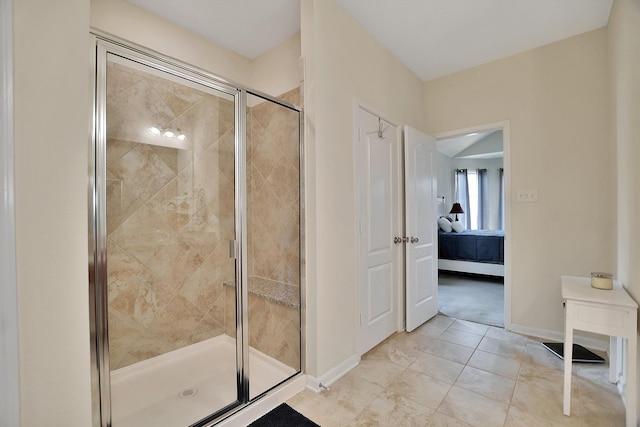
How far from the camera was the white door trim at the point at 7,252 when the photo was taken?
0.94 m

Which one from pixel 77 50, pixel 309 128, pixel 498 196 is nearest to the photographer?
pixel 77 50

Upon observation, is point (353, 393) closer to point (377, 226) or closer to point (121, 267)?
point (377, 226)

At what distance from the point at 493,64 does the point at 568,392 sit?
297cm

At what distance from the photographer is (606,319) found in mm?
1654

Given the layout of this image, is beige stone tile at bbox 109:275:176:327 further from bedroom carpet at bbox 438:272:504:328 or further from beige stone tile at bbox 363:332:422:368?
bedroom carpet at bbox 438:272:504:328

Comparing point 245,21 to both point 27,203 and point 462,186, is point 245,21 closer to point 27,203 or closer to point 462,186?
point 27,203

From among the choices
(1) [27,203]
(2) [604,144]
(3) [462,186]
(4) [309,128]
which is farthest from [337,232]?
(3) [462,186]

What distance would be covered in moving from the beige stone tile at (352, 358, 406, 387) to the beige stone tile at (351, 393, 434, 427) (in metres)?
0.20

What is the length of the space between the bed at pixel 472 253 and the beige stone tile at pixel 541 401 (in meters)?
3.07

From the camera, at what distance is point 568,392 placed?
67.3 inches

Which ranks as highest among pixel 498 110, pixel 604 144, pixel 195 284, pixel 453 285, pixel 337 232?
pixel 498 110

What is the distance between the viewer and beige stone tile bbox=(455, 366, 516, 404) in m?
1.92

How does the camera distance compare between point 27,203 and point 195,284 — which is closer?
point 27,203

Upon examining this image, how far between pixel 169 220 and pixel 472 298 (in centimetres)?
388
